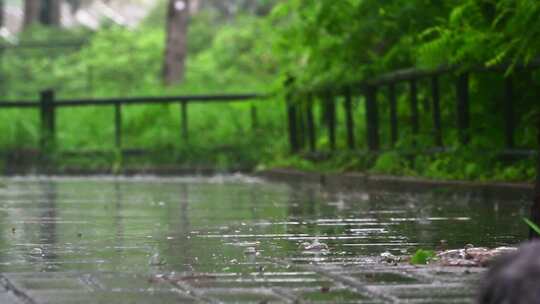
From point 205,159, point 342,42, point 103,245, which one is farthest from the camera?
point 205,159

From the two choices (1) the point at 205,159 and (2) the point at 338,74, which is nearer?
(2) the point at 338,74

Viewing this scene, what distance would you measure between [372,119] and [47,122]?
11.1 meters

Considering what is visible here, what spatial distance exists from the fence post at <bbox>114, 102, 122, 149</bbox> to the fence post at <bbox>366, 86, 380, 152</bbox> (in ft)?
32.3

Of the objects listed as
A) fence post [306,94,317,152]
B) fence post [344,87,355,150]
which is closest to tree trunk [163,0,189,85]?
fence post [306,94,317,152]

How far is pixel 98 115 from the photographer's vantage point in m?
29.5

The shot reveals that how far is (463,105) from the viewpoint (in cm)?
1523

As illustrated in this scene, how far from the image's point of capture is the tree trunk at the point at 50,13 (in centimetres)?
6456

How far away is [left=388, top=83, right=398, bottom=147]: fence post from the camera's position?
57.6 ft

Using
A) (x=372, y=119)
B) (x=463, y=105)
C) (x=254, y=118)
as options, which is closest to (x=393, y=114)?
(x=372, y=119)

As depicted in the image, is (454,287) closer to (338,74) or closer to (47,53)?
(338,74)

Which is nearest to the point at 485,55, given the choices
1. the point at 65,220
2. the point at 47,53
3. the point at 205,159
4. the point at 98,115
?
the point at 65,220

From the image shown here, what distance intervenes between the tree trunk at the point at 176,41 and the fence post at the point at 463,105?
2329 centimetres

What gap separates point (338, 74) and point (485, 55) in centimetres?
533

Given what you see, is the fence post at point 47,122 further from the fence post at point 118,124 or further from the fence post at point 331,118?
the fence post at point 331,118
